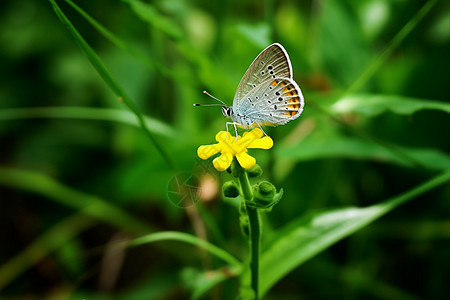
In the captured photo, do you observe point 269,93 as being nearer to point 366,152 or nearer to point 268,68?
point 268,68

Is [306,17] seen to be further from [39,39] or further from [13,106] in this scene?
[13,106]

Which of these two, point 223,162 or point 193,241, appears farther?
point 193,241

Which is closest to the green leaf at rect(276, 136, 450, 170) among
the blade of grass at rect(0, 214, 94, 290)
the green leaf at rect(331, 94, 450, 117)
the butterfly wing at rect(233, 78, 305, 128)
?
the green leaf at rect(331, 94, 450, 117)

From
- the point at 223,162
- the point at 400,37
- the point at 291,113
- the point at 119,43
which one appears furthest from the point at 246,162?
the point at 400,37

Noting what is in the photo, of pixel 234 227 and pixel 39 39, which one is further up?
pixel 39 39

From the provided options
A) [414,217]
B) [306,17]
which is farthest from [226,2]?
[414,217]

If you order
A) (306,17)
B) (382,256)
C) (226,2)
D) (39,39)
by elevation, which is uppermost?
(39,39)

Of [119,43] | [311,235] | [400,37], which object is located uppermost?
[119,43]
